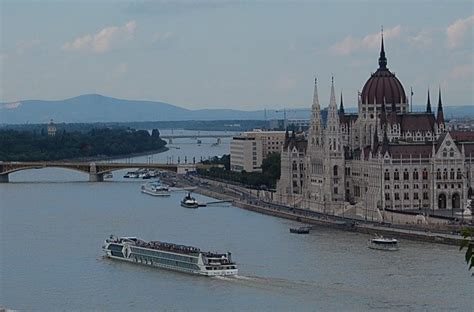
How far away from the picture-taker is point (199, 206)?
47438 millimetres

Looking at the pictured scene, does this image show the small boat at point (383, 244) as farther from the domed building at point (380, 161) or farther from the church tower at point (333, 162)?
the church tower at point (333, 162)

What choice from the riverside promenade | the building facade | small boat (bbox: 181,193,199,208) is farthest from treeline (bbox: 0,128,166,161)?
small boat (bbox: 181,193,199,208)

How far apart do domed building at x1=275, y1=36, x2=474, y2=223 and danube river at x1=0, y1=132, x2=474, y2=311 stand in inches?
103

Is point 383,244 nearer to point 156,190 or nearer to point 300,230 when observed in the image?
point 300,230

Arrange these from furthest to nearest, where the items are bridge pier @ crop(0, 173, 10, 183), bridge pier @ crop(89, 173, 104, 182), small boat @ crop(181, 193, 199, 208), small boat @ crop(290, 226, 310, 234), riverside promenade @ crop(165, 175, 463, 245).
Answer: bridge pier @ crop(89, 173, 104, 182)
bridge pier @ crop(0, 173, 10, 183)
small boat @ crop(181, 193, 199, 208)
small boat @ crop(290, 226, 310, 234)
riverside promenade @ crop(165, 175, 463, 245)

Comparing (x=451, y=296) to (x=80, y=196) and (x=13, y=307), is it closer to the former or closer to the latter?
(x=13, y=307)

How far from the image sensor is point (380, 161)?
136ft

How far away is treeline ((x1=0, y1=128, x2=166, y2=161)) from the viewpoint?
269 feet

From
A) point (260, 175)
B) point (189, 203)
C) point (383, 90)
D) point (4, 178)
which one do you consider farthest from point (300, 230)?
point (4, 178)

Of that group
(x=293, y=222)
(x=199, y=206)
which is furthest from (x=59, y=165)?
(x=293, y=222)

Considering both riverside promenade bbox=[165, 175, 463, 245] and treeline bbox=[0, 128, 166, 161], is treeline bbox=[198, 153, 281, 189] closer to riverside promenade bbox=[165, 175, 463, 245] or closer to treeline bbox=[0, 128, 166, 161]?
riverside promenade bbox=[165, 175, 463, 245]

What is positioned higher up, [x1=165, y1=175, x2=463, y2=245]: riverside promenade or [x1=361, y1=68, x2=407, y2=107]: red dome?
[x1=361, y1=68, x2=407, y2=107]: red dome

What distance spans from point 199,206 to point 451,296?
22.5 metres

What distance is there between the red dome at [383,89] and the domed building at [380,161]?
1.3 inches
